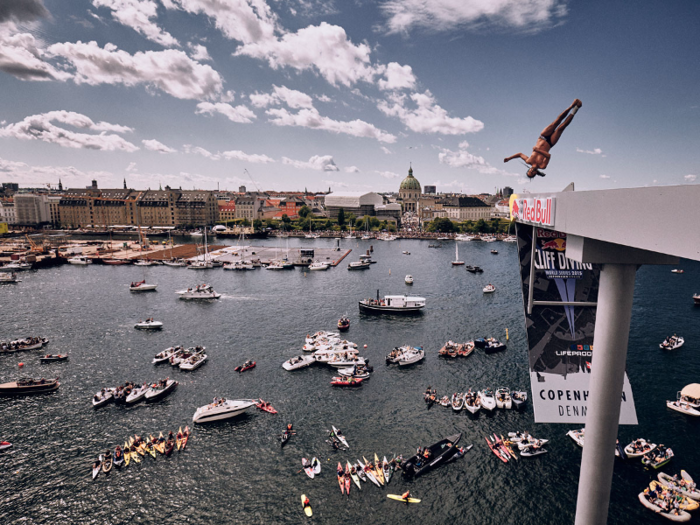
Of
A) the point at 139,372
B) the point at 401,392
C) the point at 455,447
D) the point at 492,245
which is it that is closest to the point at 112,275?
the point at 139,372

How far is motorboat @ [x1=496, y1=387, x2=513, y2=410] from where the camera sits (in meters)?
29.1

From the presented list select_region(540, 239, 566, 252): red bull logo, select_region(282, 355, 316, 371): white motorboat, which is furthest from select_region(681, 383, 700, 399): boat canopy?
select_region(282, 355, 316, 371): white motorboat

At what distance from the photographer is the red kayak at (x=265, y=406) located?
95.8 feet

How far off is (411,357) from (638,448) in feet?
59.1

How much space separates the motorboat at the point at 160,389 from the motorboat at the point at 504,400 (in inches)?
1053

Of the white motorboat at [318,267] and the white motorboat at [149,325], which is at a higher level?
the white motorboat at [318,267]

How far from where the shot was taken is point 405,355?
3719 centimetres

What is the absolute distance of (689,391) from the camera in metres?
28.8

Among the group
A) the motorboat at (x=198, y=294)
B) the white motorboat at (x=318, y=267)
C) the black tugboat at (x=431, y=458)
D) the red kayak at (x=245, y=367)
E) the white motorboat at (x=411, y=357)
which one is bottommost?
the black tugboat at (x=431, y=458)

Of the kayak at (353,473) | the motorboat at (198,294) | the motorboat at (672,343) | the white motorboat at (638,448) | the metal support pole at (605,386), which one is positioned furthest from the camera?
the motorboat at (198,294)

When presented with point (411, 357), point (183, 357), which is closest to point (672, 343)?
point (411, 357)

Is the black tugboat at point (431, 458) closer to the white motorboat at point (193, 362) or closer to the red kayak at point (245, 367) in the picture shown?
the red kayak at point (245, 367)

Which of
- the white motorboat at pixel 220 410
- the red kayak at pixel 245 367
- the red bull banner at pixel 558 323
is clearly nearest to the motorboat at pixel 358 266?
the red kayak at pixel 245 367

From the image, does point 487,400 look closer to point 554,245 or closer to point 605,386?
point 554,245
